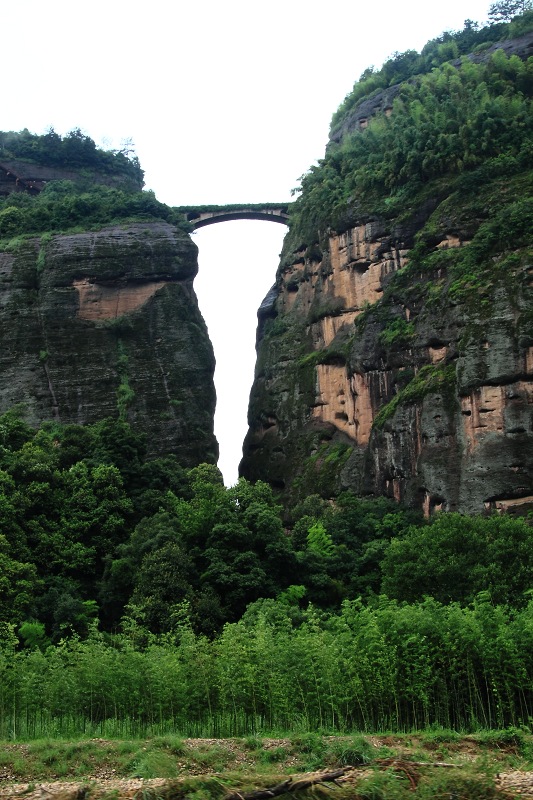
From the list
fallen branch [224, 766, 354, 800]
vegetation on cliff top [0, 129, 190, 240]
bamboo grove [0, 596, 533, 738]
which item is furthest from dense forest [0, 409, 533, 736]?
vegetation on cliff top [0, 129, 190, 240]

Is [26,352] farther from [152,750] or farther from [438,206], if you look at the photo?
[152,750]

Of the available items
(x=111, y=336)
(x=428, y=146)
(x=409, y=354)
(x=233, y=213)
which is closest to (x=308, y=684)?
(x=409, y=354)

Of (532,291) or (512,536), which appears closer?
(512,536)

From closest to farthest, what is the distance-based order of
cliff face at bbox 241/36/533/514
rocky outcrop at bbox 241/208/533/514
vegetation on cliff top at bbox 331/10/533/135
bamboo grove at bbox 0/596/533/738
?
bamboo grove at bbox 0/596/533/738
rocky outcrop at bbox 241/208/533/514
cliff face at bbox 241/36/533/514
vegetation on cliff top at bbox 331/10/533/135

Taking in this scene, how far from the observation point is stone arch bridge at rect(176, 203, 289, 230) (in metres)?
77.2

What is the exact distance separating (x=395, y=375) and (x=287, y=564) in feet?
49.9

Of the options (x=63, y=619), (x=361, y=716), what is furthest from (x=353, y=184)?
(x=361, y=716)

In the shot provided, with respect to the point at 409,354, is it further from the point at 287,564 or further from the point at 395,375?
the point at 287,564

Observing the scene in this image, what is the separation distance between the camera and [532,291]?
5172 cm

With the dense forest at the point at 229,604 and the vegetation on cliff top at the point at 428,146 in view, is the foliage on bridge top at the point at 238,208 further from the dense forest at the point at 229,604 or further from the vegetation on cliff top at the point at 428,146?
the dense forest at the point at 229,604

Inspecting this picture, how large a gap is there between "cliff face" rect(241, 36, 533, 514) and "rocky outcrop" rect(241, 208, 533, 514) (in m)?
0.06

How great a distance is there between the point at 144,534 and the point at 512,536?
13.1 metres

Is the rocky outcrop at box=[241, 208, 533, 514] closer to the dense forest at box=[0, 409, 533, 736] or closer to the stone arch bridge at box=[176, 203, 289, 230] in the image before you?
the dense forest at box=[0, 409, 533, 736]

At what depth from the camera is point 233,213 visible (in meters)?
78.1
